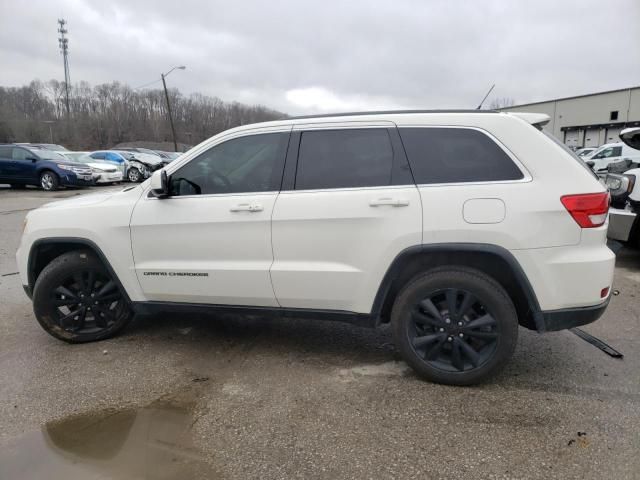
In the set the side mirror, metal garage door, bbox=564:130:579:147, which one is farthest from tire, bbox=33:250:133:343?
metal garage door, bbox=564:130:579:147

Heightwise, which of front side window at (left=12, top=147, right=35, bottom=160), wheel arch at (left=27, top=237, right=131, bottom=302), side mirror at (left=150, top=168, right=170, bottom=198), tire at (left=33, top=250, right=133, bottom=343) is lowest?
tire at (left=33, top=250, right=133, bottom=343)

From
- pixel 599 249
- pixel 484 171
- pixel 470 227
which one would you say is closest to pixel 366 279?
pixel 470 227

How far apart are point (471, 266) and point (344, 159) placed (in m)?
1.16

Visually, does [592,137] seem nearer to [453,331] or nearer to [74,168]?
[74,168]

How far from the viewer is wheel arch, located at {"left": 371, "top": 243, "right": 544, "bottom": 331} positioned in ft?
9.88

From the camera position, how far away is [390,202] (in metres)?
3.14

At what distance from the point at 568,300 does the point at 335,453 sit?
1.76m

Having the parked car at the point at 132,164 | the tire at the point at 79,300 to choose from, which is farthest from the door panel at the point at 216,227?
the parked car at the point at 132,164

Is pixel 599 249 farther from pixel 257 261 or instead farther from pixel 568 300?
pixel 257 261

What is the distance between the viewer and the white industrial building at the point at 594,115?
43.4m

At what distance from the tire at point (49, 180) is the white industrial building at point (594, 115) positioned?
4320cm

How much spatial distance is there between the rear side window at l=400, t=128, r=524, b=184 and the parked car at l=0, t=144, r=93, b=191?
56.5ft

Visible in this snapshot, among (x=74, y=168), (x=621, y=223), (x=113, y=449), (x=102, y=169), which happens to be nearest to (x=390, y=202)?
(x=113, y=449)

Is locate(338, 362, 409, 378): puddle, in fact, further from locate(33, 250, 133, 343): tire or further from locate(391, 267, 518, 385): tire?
locate(33, 250, 133, 343): tire
